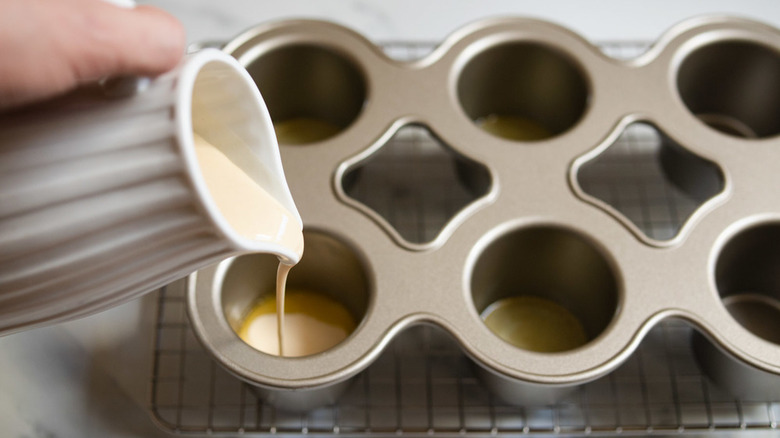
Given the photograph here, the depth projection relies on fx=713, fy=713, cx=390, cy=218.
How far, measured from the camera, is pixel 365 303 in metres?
0.85

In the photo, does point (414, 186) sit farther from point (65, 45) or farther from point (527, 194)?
point (65, 45)

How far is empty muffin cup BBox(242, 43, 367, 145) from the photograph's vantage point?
0.94m

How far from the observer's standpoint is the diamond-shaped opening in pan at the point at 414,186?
0.99m

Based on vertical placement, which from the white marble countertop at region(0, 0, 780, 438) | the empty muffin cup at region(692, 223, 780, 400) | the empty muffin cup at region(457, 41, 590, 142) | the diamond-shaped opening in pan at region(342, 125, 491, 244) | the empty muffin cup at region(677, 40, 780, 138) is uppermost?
the empty muffin cup at region(677, 40, 780, 138)

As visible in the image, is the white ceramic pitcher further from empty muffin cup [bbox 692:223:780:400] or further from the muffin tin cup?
empty muffin cup [bbox 692:223:780:400]

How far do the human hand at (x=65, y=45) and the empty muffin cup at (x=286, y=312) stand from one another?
368 mm

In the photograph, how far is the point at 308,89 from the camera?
1008 mm

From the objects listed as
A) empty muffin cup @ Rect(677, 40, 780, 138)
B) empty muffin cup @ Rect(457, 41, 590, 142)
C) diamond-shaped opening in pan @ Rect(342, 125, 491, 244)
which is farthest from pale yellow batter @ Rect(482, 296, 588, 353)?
empty muffin cup @ Rect(677, 40, 780, 138)

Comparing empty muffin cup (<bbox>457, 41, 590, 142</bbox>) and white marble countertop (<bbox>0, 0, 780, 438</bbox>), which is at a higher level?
empty muffin cup (<bbox>457, 41, 590, 142</bbox>)

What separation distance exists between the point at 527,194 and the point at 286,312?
0.33 m

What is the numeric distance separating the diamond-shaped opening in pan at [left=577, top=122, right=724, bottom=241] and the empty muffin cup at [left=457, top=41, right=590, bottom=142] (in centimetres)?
9

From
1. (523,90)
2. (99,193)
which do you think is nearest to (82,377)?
(99,193)

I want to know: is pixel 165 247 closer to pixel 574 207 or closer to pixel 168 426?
pixel 168 426

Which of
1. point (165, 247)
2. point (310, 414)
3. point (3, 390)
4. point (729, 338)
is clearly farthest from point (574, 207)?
point (3, 390)
